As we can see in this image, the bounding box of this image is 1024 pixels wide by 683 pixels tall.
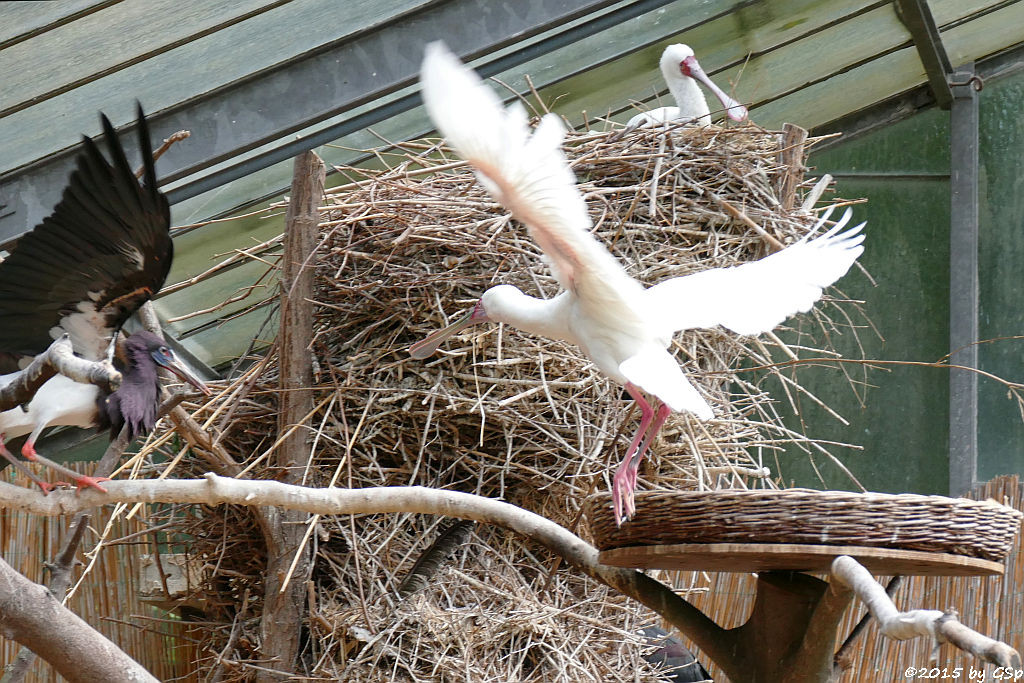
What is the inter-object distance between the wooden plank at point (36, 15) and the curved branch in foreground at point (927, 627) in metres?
1.64

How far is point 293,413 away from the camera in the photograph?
9.18 feet

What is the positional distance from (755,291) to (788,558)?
2.17 feet

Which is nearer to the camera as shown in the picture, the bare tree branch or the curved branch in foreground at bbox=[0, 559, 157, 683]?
the curved branch in foreground at bbox=[0, 559, 157, 683]

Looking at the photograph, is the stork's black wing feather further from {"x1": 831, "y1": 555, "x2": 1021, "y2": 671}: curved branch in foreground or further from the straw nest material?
{"x1": 831, "y1": 555, "x2": 1021, "y2": 671}: curved branch in foreground

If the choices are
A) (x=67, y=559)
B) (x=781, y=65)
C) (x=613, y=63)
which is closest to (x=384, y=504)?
(x=67, y=559)

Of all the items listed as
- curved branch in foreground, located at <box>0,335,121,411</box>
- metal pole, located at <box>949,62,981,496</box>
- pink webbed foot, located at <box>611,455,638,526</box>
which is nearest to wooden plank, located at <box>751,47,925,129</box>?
metal pole, located at <box>949,62,981,496</box>

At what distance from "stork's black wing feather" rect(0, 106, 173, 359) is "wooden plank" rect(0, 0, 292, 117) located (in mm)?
374

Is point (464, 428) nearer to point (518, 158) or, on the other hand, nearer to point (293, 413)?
point (293, 413)

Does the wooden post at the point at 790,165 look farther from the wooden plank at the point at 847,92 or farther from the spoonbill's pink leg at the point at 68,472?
the spoonbill's pink leg at the point at 68,472

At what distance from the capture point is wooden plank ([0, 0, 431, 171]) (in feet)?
7.30

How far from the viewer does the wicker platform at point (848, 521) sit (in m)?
1.62

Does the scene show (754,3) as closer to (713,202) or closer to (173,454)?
(713,202)

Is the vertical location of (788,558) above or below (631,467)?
below

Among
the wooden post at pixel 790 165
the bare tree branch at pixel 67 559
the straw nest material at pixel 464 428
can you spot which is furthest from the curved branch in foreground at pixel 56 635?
the wooden post at pixel 790 165
